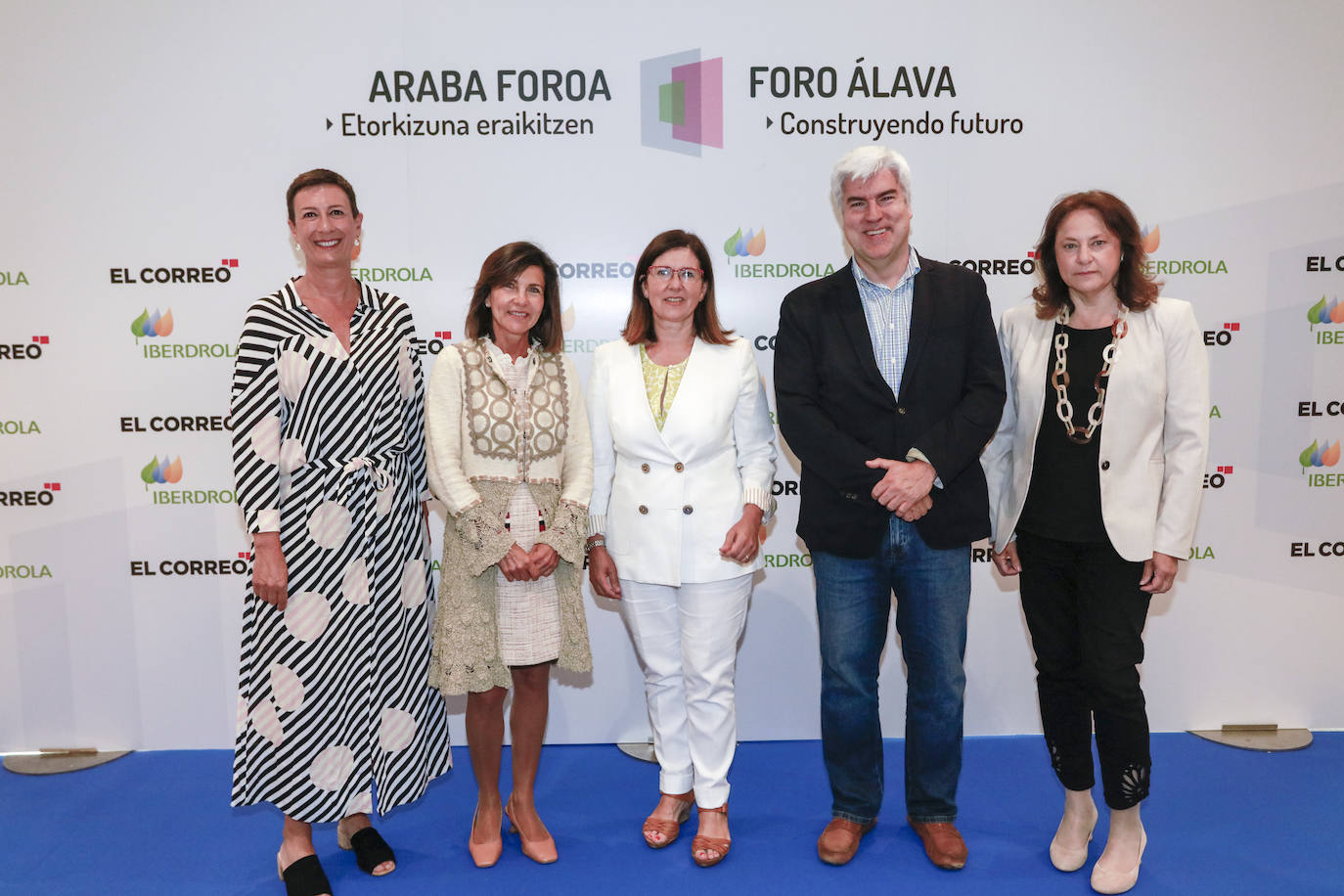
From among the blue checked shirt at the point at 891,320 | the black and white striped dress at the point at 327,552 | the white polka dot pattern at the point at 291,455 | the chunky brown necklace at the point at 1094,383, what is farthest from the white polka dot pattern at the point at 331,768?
the chunky brown necklace at the point at 1094,383

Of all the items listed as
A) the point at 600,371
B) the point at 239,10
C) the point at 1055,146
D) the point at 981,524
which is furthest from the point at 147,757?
the point at 1055,146

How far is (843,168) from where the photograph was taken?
8.77 ft

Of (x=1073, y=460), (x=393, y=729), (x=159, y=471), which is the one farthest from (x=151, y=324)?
(x=1073, y=460)

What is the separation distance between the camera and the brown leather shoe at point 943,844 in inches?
109

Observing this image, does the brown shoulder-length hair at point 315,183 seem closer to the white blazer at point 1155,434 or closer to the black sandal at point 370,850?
the black sandal at point 370,850

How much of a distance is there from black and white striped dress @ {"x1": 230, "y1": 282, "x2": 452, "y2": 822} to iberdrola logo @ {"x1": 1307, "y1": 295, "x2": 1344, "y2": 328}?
3662 millimetres

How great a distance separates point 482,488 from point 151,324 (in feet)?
6.58

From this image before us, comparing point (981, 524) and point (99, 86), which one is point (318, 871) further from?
point (99, 86)

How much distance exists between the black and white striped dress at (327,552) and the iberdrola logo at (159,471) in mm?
1475

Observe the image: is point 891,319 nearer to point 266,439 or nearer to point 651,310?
point 651,310

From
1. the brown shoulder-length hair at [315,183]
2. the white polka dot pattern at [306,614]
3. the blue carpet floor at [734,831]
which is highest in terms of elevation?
the brown shoulder-length hair at [315,183]

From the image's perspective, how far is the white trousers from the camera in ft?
9.21

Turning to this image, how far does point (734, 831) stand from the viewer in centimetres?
306

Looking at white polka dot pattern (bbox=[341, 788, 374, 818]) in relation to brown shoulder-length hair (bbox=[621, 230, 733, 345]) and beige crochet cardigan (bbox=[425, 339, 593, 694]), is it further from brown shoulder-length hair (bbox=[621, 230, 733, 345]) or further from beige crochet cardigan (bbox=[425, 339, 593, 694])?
brown shoulder-length hair (bbox=[621, 230, 733, 345])
